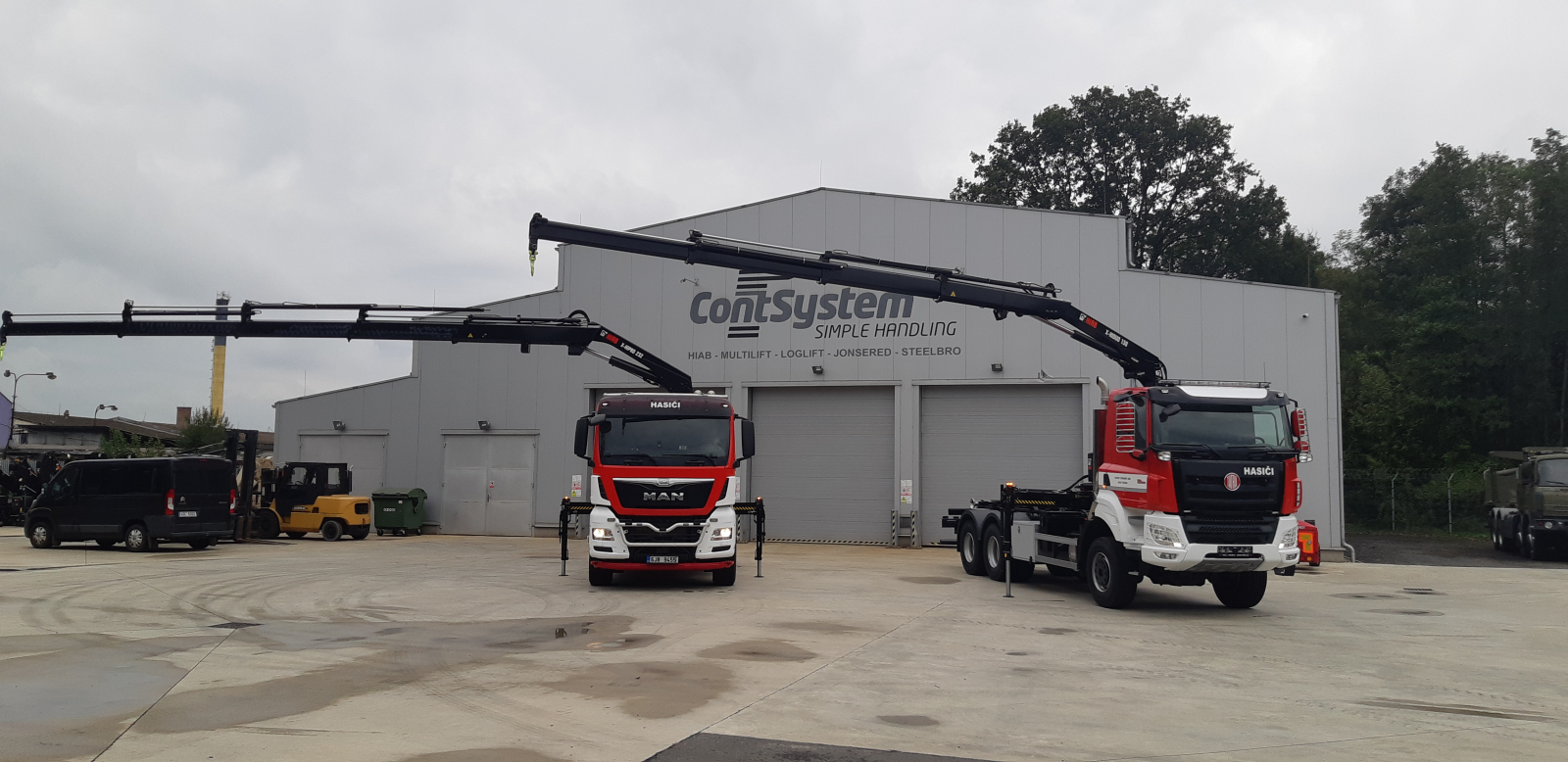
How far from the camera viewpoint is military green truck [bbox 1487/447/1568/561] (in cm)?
2270

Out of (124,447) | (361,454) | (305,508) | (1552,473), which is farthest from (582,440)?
(124,447)

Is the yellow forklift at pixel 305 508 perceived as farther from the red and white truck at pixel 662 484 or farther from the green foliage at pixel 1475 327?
the green foliage at pixel 1475 327

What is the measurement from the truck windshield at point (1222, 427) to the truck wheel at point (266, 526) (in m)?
21.9

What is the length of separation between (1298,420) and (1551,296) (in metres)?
34.6

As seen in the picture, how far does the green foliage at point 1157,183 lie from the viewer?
48.2 m

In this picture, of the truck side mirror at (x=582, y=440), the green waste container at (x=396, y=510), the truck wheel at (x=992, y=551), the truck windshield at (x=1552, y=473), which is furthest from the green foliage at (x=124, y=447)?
the truck windshield at (x=1552, y=473)

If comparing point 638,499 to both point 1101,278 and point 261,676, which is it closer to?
point 261,676

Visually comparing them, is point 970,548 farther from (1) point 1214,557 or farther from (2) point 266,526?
(2) point 266,526

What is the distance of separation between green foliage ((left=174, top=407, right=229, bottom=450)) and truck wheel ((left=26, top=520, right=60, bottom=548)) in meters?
37.0

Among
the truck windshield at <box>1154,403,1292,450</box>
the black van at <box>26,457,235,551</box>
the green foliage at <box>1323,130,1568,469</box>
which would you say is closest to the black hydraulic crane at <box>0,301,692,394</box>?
the black van at <box>26,457,235,551</box>

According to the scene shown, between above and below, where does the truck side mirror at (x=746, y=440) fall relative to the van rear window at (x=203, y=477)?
above

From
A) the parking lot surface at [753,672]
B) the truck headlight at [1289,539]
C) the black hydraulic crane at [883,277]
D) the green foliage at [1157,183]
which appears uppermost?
the green foliage at [1157,183]

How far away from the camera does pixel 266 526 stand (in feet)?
85.6

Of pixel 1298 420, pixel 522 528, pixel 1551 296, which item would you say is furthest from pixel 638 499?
pixel 1551 296
